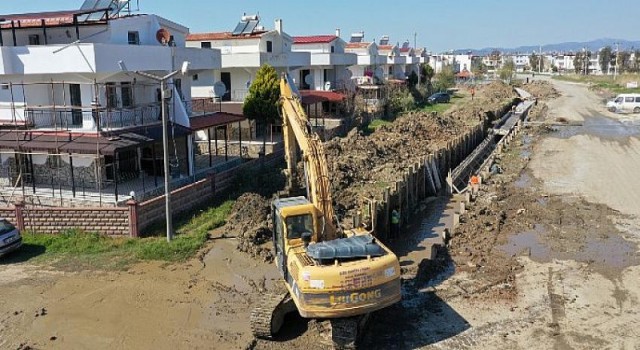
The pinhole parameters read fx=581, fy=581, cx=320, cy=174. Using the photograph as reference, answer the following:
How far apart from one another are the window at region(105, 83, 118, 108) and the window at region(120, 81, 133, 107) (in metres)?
0.54

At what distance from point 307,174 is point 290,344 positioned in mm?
4477

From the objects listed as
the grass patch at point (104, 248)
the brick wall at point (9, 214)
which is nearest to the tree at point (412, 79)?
the grass patch at point (104, 248)

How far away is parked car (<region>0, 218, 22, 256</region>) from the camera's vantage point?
19141mm

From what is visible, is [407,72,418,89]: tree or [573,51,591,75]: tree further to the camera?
[573,51,591,75]: tree

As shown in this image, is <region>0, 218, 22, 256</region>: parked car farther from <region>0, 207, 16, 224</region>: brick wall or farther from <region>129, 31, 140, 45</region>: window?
<region>129, 31, 140, 45</region>: window

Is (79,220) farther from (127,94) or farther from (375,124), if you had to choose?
(375,124)

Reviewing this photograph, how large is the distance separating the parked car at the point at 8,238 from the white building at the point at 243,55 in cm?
2266

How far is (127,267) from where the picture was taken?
727 inches

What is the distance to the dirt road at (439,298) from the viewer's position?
14008 millimetres

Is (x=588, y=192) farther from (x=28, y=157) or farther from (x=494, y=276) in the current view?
(x=28, y=157)

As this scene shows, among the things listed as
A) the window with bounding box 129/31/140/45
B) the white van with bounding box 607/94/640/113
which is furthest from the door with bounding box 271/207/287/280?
the white van with bounding box 607/94/640/113

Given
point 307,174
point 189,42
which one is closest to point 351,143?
point 189,42

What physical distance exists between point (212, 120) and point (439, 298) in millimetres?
18020

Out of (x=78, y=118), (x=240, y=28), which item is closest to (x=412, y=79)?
(x=240, y=28)
